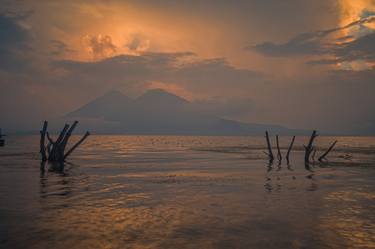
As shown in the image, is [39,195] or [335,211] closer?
[335,211]

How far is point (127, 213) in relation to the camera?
455 inches

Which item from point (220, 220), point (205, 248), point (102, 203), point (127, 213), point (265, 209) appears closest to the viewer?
point (205, 248)

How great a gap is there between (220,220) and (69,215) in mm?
4910

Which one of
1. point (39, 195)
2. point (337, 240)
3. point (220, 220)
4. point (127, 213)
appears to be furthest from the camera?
point (39, 195)

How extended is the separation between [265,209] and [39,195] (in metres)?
9.61

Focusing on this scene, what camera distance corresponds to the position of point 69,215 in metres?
11.0

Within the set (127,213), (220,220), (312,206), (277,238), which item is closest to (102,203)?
(127,213)

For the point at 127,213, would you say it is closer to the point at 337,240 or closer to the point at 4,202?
the point at 4,202

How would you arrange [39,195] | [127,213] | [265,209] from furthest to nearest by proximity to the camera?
1. [39,195]
2. [265,209]
3. [127,213]

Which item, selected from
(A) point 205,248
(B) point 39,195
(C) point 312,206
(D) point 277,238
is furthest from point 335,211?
(B) point 39,195

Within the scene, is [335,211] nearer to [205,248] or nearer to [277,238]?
[277,238]

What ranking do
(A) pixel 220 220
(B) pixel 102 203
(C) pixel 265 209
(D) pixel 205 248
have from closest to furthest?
(D) pixel 205 248, (A) pixel 220 220, (C) pixel 265 209, (B) pixel 102 203

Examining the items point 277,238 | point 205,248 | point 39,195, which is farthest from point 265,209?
point 39,195

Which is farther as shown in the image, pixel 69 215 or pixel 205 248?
pixel 69 215
